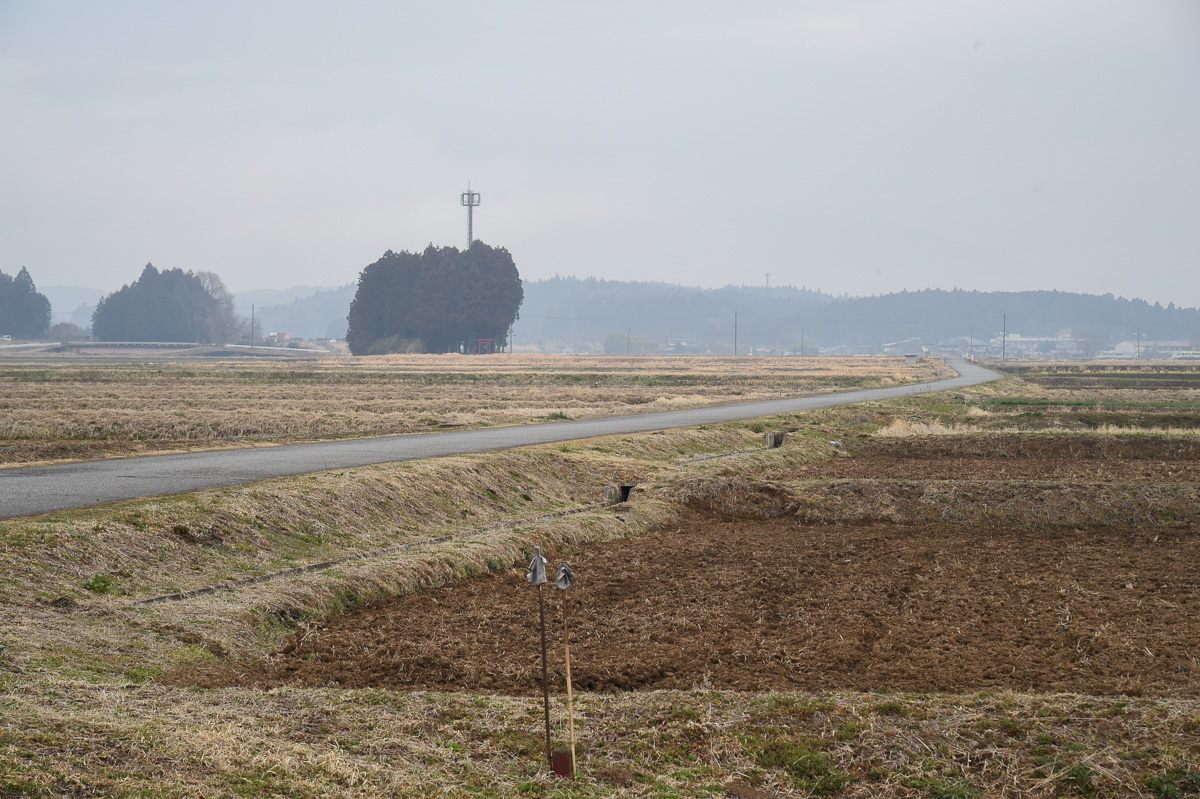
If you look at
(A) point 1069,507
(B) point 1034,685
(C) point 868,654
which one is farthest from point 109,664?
(A) point 1069,507

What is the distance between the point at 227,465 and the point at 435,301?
116878mm

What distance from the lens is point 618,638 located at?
9617 mm

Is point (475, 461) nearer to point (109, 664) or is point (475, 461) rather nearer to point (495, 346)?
point (109, 664)

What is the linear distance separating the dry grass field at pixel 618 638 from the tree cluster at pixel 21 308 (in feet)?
652

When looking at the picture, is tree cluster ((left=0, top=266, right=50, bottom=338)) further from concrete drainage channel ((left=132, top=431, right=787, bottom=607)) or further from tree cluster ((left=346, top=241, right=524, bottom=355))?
concrete drainage channel ((left=132, top=431, right=787, bottom=607))

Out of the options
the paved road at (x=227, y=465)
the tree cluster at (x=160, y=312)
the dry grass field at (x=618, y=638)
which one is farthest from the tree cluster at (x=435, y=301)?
the dry grass field at (x=618, y=638)

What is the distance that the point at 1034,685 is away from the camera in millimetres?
7984

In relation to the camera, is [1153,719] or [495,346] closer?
[1153,719]

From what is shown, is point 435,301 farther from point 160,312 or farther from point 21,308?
point 21,308

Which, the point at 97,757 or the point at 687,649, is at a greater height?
the point at 97,757

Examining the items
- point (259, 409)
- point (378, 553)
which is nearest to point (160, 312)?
point (259, 409)

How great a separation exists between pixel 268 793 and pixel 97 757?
3.38ft

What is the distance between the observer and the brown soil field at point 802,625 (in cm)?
829

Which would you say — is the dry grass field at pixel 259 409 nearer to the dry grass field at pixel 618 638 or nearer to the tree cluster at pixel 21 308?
the dry grass field at pixel 618 638
